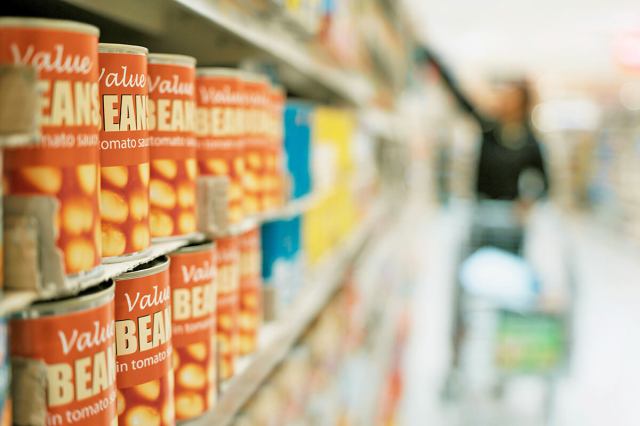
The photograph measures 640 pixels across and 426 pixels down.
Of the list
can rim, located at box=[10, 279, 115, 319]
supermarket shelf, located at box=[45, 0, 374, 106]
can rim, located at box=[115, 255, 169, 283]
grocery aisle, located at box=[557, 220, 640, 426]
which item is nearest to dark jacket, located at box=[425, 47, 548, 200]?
grocery aisle, located at box=[557, 220, 640, 426]

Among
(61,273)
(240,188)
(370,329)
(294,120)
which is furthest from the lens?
(370,329)

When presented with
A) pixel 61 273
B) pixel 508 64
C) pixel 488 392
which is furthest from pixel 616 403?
pixel 508 64

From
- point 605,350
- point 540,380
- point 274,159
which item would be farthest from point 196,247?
point 605,350

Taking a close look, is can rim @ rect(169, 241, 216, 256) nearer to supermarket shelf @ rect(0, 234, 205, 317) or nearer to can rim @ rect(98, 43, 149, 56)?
supermarket shelf @ rect(0, 234, 205, 317)

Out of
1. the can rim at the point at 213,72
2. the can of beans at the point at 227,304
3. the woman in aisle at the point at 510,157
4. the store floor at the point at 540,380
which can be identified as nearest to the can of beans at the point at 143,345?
the can of beans at the point at 227,304

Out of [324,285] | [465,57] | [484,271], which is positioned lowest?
[484,271]

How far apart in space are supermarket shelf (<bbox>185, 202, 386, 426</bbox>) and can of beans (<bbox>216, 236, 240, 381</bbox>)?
34mm

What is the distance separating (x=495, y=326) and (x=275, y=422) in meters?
2.47

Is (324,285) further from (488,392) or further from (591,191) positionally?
(591,191)

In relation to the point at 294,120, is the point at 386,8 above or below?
above

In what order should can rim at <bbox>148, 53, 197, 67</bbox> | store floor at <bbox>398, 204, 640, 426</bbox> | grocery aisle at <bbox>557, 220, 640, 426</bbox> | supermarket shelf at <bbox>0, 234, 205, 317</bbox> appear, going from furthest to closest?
grocery aisle at <bbox>557, 220, 640, 426</bbox> < store floor at <bbox>398, 204, 640, 426</bbox> < can rim at <bbox>148, 53, 197, 67</bbox> < supermarket shelf at <bbox>0, 234, 205, 317</bbox>

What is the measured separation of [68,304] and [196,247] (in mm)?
313

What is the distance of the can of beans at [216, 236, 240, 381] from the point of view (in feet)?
3.51

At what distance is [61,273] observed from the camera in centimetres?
59
